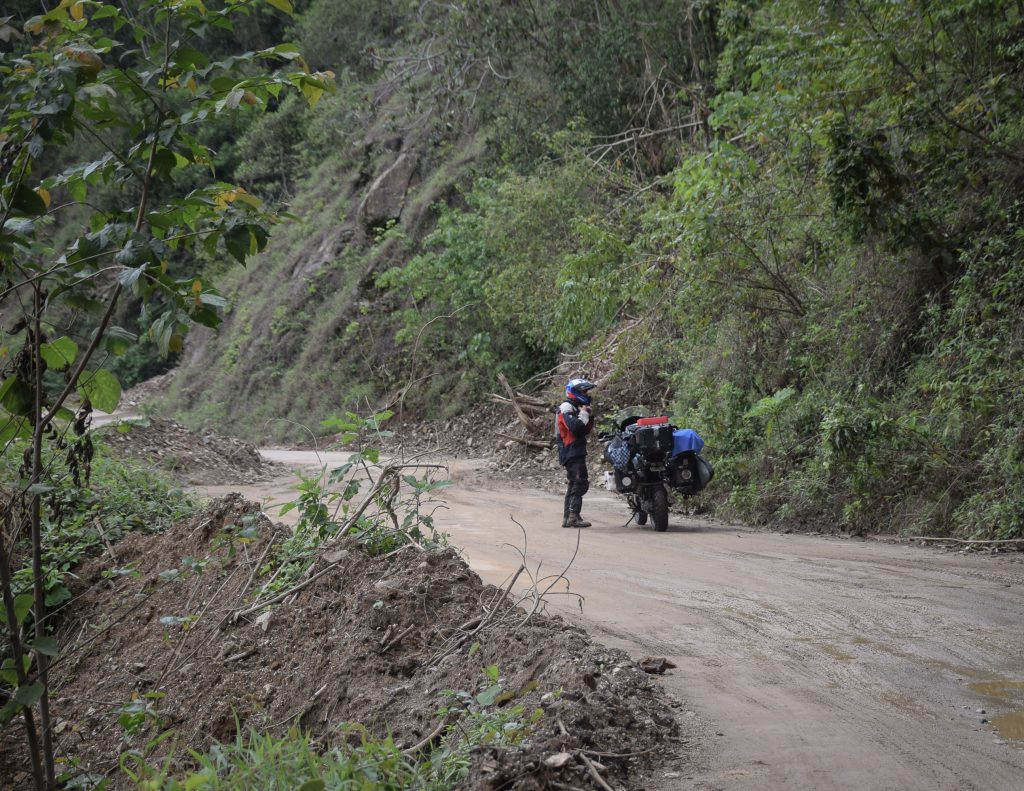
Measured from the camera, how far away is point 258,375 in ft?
125

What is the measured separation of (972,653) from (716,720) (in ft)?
7.19

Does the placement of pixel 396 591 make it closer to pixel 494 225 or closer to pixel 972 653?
pixel 972 653

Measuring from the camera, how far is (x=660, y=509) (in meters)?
12.6

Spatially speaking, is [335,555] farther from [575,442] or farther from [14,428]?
[575,442]

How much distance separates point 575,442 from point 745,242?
4846 millimetres

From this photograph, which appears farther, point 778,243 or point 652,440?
point 778,243

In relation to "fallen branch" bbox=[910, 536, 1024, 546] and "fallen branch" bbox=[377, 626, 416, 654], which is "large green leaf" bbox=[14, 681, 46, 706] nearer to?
"fallen branch" bbox=[377, 626, 416, 654]

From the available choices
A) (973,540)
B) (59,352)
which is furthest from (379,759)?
(973,540)

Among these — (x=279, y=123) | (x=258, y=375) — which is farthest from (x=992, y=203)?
(x=279, y=123)

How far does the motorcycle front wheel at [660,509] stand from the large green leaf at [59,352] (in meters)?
9.23

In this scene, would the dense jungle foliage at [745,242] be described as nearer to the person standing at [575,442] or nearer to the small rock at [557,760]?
the person standing at [575,442]

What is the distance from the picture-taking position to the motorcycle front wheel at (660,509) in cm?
1265

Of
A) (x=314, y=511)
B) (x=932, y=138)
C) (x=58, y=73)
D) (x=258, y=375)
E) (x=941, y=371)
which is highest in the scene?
(x=932, y=138)

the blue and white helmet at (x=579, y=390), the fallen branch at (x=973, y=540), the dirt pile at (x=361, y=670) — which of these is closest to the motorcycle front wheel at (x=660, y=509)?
the blue and white helmet at (x=579, y=390)
